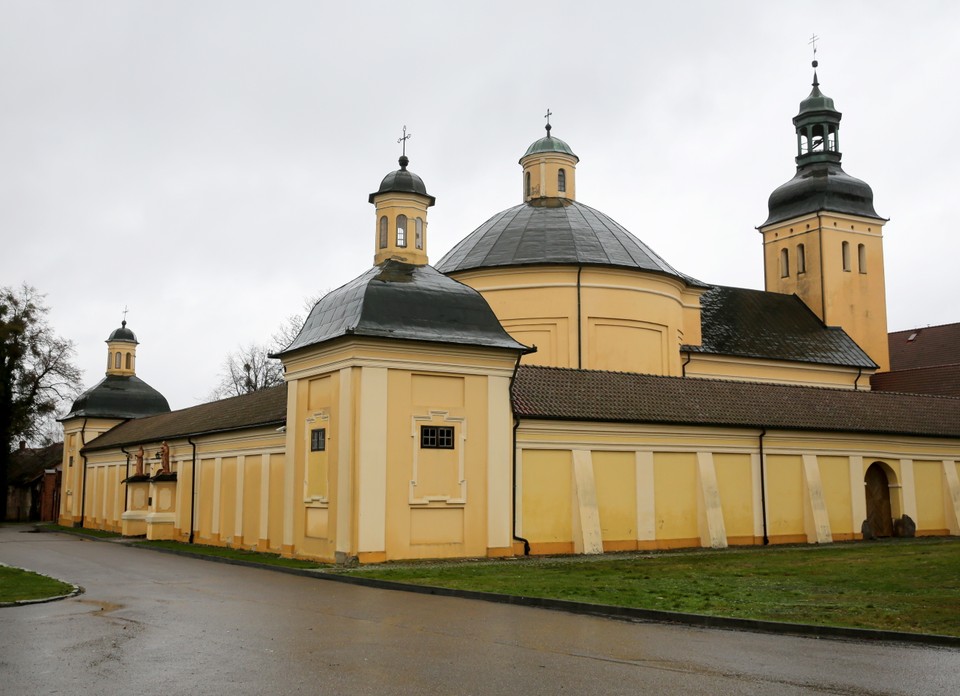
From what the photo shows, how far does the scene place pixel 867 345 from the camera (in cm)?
4616

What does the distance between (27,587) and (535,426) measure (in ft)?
38.6

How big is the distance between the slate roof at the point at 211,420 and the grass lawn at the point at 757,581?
30.8 feet

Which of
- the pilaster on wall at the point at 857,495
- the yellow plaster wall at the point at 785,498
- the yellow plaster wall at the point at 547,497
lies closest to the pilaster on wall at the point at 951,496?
the pilaster on wall at the point at 857,495

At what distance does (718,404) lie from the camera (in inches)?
1093

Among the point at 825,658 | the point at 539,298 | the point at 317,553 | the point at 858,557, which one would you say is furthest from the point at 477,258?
the point at 825,658

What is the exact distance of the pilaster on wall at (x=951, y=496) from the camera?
1208 inches

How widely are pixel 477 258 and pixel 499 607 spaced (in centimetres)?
2128

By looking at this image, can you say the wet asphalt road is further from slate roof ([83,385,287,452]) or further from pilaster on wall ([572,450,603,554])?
slate roof ([83,385,287,452])

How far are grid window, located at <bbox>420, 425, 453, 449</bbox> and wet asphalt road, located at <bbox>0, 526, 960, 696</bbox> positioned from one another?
24.7 feet

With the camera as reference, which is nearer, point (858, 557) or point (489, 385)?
point (858, 557)

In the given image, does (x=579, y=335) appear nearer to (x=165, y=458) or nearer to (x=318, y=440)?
(x=318, y=440)

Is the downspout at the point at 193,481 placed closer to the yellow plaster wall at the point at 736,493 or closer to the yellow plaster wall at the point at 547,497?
the yellow plaster wall at the point at 547,497

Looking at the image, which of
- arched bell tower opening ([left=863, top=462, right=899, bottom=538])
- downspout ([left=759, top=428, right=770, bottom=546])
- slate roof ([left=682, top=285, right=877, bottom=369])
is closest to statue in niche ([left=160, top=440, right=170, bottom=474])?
downspout ([left=759, top=428, right=770, bottom=546])

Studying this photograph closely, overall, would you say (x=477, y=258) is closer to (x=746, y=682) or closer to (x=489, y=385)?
(x=489, y=385)
